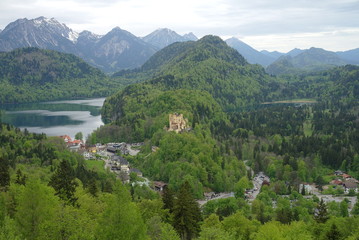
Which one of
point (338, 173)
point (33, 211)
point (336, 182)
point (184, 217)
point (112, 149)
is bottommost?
point (338, 173)

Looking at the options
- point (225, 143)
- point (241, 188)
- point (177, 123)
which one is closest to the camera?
point (241, 188)

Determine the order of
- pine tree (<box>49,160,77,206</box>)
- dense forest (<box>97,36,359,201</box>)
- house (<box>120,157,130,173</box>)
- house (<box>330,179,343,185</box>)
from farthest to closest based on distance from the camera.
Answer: house (<box>120,157,130,173</box>), dense forest (<box>97,36,359,201</box>), house (<box>330,179,343,185</box>), pine tree (<box>49,160,77,206</box>)

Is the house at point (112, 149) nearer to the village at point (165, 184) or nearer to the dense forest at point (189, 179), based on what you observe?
the village at point (165, 184)

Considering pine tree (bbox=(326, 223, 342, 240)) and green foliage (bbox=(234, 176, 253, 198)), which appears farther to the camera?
green foliage (bbox=(234, 176, 253, 198))

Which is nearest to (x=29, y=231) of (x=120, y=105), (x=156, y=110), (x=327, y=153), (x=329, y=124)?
(x=327, y=153)

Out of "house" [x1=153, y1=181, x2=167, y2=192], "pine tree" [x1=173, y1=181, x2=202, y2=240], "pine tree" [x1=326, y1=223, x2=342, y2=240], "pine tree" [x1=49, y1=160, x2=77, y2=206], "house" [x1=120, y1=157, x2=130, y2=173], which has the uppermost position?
"pine tree" [x1=49, y1=160, x2=77, y2=206]

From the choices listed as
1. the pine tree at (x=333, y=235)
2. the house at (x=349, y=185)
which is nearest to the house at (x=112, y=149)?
the house at (x=349, y=185)

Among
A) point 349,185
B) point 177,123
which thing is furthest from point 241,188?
point 177,123

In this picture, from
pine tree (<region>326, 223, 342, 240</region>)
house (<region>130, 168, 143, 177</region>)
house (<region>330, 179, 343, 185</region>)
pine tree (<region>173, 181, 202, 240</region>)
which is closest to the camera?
pine tree (<region>326, 223, 342, 240</region>)

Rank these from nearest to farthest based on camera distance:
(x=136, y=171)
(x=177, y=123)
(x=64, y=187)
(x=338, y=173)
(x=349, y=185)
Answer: (x=64, y=187)
(x=349, y=185)
(x=136, y=171)
(x=338, y=173)
(x=177, y=123)

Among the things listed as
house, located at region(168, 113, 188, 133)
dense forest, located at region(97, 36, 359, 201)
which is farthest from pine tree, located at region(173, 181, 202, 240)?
house, located at region(168, 113, 188, 133)

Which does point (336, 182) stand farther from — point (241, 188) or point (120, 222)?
point (120, 222)

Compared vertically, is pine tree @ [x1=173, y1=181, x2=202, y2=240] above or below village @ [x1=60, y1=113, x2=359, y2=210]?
above

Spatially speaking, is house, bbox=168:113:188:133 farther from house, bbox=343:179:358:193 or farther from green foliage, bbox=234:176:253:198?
house, bbox=343:179:358:193
